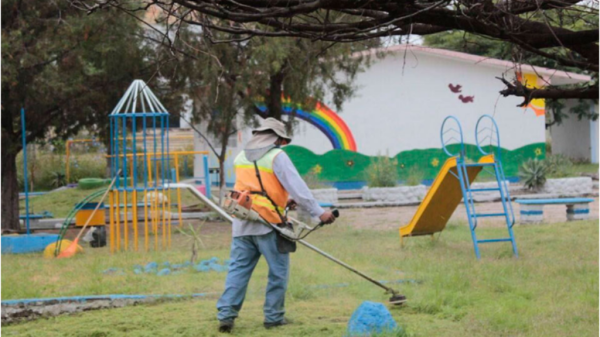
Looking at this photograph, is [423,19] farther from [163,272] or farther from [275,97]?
[275,97]

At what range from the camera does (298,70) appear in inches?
621

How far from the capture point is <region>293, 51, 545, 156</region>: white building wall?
84.6 ft

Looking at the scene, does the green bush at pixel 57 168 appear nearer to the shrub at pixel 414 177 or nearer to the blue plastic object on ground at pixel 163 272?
the shrub at pixel 414 177

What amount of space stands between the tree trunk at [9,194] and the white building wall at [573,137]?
2295 cm

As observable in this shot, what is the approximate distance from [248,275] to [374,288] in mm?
2159

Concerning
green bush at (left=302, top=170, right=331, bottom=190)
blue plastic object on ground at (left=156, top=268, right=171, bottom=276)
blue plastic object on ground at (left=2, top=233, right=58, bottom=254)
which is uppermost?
green bush at (left=302, top=170, right=331, bottom=190)

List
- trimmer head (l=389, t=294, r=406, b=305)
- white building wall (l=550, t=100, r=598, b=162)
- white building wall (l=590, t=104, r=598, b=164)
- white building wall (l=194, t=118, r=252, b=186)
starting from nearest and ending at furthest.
A: trimmer head (l=389, t=294, r=406, b=305) < white building wall (l=194, t=118, r=252, b=186) < white building wall (l=590, t=104, r=598, b=164) < white building wall (l=550, t=100, r=598, b=162)

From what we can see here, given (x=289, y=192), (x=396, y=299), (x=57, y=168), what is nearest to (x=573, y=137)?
(x=57, y=168)

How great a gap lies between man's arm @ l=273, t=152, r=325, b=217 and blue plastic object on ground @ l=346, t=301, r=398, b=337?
908 mm

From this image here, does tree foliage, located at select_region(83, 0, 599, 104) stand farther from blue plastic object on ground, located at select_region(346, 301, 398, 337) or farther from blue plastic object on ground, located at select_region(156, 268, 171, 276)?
blue plastic object on ground, located at select_region(156, 268, 171, 276)

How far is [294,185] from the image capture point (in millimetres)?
6750

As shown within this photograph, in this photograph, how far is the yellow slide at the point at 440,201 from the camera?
11.6 metres

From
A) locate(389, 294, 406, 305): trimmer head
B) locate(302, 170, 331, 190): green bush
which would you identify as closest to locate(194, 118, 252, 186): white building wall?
locate(302, 170, 331, 190): green bush

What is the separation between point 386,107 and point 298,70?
10.6 meters
